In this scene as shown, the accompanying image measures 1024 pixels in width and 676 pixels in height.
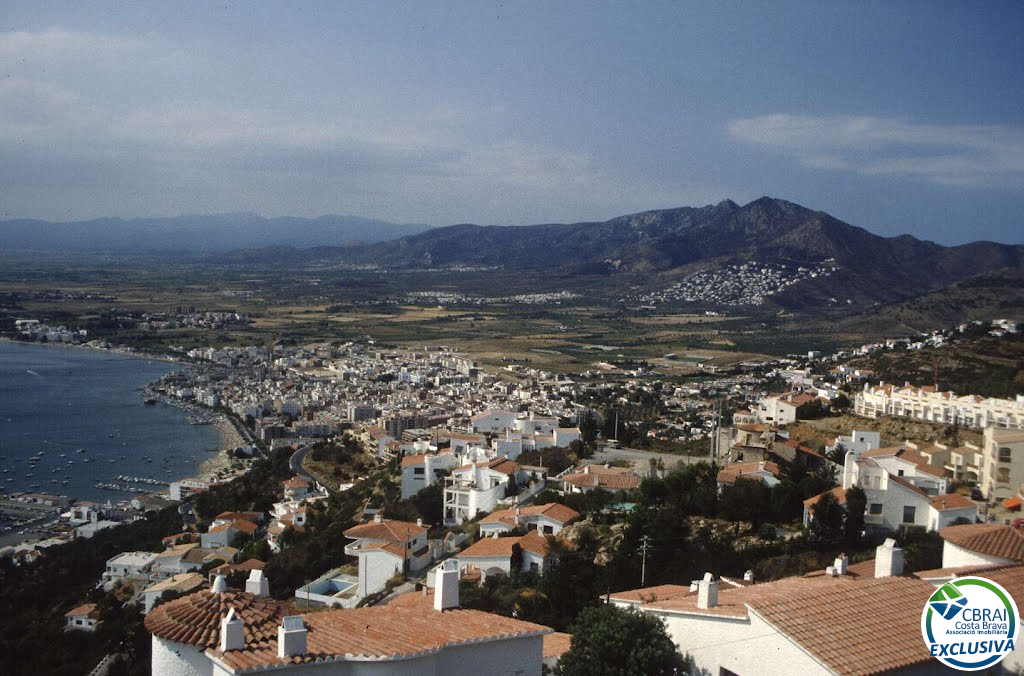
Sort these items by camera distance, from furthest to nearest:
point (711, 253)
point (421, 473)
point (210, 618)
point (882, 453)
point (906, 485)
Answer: point (711, 253)
point (421, 473)
point (882, 453)
point (906, 485)
point (210, 618)

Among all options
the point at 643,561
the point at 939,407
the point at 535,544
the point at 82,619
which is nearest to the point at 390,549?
the point at 535,544

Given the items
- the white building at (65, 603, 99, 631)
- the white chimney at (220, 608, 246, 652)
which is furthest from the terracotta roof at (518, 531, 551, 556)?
the white building at (65, 603, 99, 631)

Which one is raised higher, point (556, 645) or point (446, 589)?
point (446, 589)

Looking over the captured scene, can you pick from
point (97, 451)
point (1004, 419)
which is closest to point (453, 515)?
point (1004, 419)

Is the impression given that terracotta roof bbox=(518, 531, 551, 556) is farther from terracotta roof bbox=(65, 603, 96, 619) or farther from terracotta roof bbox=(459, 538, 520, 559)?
terracotta roof bbox=(65, 603, 96, 619)

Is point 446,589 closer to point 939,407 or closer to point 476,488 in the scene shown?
point 476,488

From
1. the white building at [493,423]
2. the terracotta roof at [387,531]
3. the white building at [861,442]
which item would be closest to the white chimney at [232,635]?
the terracotta roof at [387,531]
